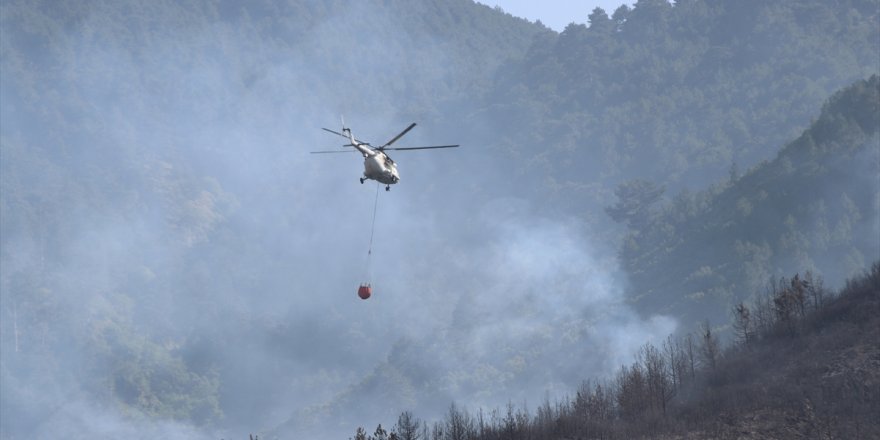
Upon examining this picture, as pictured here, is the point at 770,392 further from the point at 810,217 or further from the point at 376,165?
the point at 810,217

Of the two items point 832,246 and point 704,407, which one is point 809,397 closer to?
point 704,407

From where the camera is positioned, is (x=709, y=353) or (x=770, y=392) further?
(x=709, y=353)

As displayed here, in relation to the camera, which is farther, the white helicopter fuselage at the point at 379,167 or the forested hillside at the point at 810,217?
the forested hillside at the point at 810,217

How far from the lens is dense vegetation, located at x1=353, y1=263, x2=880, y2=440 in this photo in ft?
260

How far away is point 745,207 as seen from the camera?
189 metres

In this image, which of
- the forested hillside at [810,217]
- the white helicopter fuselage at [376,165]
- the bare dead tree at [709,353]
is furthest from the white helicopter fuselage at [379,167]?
the forested hillside at [810,217]

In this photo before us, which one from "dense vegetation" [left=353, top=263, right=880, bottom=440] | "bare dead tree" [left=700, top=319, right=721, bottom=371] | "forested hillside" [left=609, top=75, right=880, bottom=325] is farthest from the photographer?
"forested hillside" [left=609, top=75, right=880, bottom=325]

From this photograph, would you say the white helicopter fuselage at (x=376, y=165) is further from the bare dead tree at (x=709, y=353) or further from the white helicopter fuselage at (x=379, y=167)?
the bare dead tree at (x=709, y=353)

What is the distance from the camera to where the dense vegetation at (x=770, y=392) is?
7938 cm

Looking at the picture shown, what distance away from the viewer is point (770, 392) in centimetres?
8894

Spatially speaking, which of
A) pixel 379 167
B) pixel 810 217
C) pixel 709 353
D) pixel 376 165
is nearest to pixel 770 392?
pixel 709 353

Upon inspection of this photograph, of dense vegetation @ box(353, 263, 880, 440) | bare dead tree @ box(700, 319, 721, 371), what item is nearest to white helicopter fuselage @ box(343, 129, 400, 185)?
dense vegetation @ box(353, 263, 880, 440)

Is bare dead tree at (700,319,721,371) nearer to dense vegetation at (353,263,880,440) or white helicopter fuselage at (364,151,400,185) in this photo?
dense vegetation at (353,263,880,440)

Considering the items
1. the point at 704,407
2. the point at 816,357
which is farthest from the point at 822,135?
the point at 704,407
